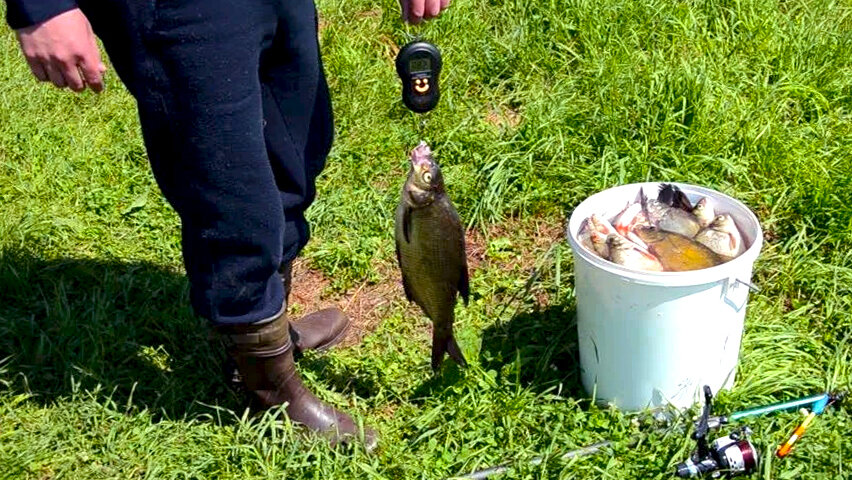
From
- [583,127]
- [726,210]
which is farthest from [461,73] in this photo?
[726,210]

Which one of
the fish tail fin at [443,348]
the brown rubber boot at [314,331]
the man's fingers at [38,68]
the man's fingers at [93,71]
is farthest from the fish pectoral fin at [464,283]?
the man's fingers at [38,68]

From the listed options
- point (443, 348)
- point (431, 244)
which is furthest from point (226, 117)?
point (443, 348)

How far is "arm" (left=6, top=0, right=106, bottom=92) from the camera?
2453 millimetres

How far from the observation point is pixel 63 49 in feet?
8.21

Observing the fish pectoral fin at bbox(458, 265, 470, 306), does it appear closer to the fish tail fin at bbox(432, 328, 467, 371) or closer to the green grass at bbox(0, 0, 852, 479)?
the fish tail fin at bbox(432, 328, 467, 371)

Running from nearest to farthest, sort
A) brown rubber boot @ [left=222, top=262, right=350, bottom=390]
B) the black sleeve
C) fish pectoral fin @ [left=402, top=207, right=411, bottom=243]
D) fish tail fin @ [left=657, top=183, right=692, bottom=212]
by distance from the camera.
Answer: the black sleeve
fish pectoral fin @ [left=402, top=207, right=411, bottom=243]
fish tail fin @ [left=657, top=183, right=692, bottom=212]
brown rubber boot @ [left=222, top=262, right=350, bottom=390]

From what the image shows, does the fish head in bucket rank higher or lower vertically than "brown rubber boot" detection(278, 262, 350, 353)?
higher

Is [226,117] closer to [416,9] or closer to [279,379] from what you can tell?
[416,9]

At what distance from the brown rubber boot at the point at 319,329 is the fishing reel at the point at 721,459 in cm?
135

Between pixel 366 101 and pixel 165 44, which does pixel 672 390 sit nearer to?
pixel 165 44

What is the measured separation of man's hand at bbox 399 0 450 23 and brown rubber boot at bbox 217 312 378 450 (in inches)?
37.7

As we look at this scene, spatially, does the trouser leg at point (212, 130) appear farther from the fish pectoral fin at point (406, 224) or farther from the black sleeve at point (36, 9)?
the fish pectoral fin at point (406, 224)

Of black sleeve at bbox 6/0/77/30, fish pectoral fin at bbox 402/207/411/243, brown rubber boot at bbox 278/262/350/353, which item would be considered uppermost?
black sleeve at bbox 6/0/77/30

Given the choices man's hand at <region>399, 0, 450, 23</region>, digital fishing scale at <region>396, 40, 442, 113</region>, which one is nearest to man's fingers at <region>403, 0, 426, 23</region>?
man's hand at <region>399, 0, 450, 23</region>
